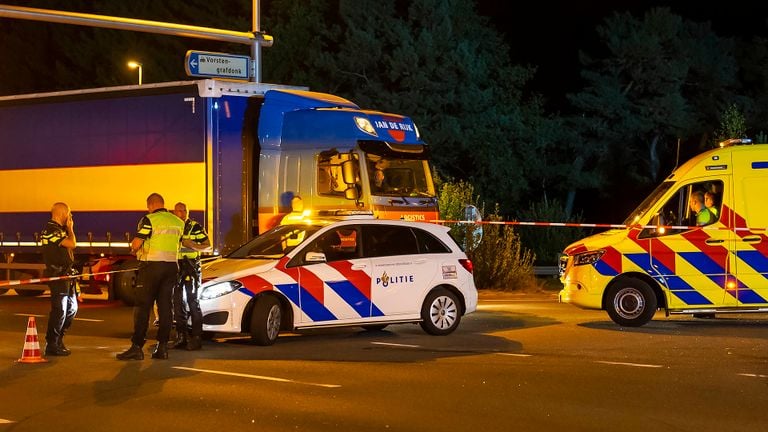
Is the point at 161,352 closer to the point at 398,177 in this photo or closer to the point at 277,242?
the point at 277,242

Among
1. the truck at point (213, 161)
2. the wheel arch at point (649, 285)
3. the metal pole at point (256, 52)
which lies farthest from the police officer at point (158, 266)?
the metal pole at point (256, 52)

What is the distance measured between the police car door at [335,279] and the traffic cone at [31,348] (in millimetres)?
A: 3047

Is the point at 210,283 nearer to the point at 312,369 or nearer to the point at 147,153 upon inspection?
the point at 312,369

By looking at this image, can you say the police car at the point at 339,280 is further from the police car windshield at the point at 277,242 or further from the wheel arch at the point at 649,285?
the wheel arch at the point at 649,285

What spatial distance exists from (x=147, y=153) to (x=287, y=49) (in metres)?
27.2

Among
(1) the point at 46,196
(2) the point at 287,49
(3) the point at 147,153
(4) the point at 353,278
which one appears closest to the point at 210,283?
(4) the point at 353,278

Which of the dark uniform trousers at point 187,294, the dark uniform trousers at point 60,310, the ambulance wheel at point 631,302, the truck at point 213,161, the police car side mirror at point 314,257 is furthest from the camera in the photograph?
the truck at point 213,161

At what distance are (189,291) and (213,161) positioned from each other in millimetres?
5220

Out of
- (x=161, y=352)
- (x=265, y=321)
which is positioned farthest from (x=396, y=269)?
(x=161, y=352)

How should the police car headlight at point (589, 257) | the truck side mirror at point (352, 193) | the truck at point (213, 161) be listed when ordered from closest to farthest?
1. the police car headlight at point (589, 257)
2. the truck side mirror at point (352, 193)
3. the truck at point (213, 161)

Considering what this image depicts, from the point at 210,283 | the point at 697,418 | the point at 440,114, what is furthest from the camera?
the point at 440,114

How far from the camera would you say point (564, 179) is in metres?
49.5

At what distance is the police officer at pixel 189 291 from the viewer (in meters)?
13.8

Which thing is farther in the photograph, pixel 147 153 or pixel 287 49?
pixel 287 49
